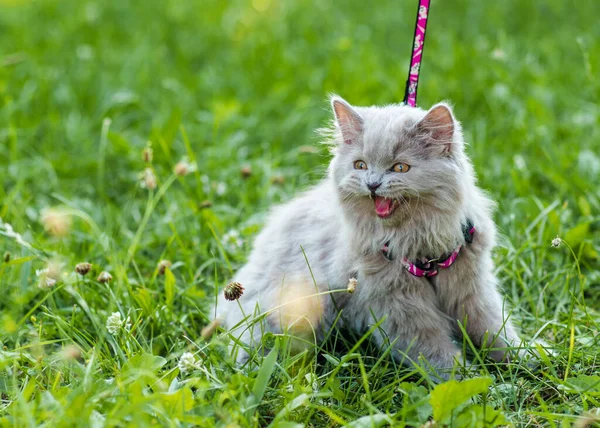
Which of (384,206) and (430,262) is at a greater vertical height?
(384,206)

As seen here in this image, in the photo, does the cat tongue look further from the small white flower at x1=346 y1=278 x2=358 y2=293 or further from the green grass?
the green grass

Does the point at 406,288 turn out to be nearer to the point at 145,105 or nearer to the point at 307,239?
the point at 307,239

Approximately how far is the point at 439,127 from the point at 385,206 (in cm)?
31

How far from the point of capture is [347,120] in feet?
8.26

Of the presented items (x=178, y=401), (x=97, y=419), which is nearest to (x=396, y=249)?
(x=178, y=401)

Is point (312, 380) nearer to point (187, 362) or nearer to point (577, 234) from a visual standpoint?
point (187, 362)

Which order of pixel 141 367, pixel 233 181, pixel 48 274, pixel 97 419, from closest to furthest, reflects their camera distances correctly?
pixel 97 419
pixel 141 367
pixel 48 274
pixel 233 181

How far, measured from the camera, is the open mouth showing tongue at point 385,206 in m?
2.38

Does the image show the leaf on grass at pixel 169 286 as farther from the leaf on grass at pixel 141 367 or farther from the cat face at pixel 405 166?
the cat face at pixel 405 166

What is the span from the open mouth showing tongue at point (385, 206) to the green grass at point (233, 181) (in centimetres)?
48

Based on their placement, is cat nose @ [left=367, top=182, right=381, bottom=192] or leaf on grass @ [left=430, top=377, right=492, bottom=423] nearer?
leaf on grass @ [left=430, top=377, right=492, bottom=423]

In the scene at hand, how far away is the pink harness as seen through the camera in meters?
2.47

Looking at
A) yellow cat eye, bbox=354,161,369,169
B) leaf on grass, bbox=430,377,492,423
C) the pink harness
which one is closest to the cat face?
yellow cat eye, bbox=354,161,369,169

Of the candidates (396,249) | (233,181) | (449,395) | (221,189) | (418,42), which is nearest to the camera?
(449,395)
